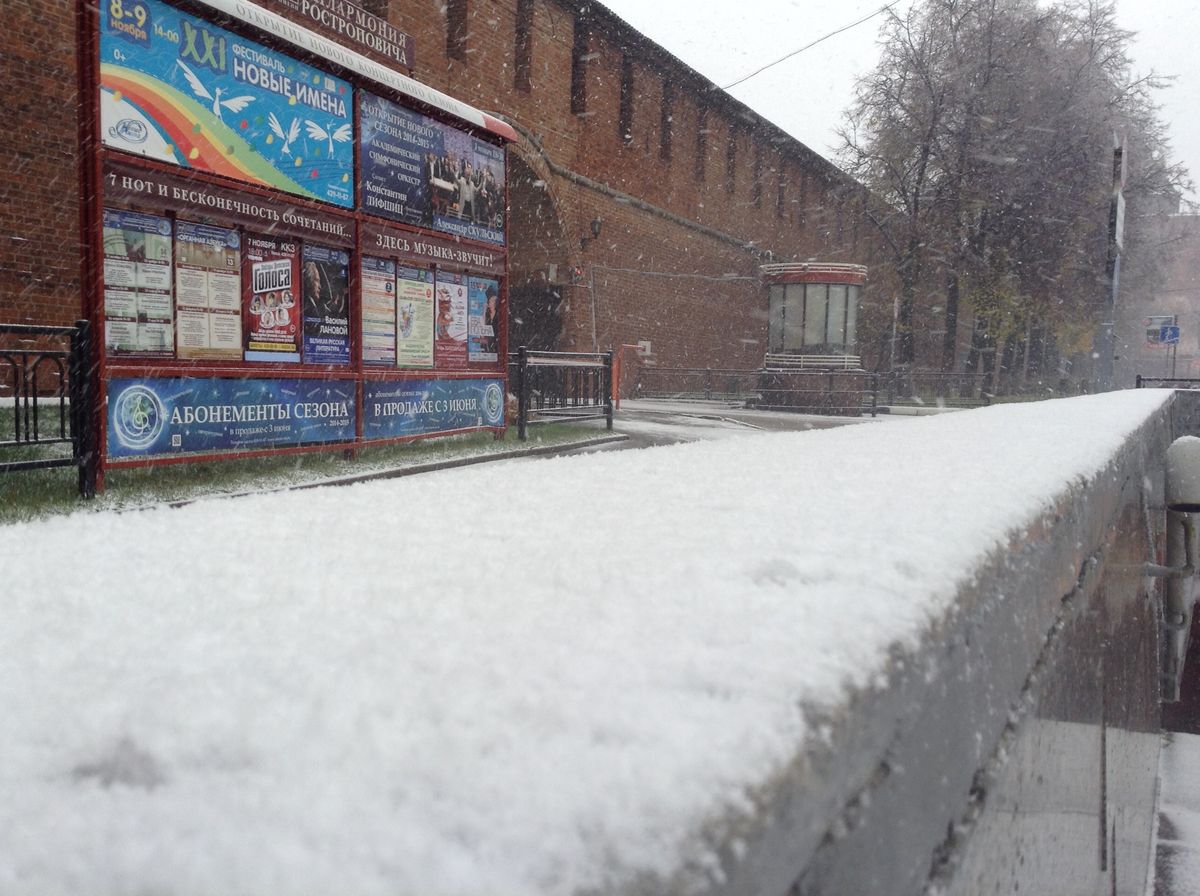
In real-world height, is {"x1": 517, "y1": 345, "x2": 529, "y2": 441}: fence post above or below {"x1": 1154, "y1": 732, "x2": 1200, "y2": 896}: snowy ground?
above

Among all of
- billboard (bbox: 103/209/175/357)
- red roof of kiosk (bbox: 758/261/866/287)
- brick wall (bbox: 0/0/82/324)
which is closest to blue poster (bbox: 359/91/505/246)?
billboard (bbox: 103/209/175/357)

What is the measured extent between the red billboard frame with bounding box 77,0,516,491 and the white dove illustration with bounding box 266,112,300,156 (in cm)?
47

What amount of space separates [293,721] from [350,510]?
975 mm

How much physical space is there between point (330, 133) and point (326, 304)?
1.64m

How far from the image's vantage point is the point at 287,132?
28.4 feet

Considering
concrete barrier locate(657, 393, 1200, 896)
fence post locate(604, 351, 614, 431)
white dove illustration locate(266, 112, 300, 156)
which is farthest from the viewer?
fence post locate(604, 351, 614, 431)

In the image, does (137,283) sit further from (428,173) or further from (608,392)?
(608,392)

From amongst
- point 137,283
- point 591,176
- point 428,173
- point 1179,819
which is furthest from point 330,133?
point 591,176

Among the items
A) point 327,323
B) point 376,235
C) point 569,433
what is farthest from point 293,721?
point 569,433

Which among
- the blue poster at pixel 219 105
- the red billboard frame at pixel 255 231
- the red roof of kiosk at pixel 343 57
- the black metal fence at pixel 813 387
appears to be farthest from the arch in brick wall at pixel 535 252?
the blue poster at pixel 219 105

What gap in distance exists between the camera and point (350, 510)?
1.63 meters

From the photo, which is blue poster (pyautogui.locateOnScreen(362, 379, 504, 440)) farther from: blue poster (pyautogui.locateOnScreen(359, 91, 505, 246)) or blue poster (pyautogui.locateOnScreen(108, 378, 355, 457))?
blue poster (pyautogui.locateOnScreen(359, 91, 505, 246))

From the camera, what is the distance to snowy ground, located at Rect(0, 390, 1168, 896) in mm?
549

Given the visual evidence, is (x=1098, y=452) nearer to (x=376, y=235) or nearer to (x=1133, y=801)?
(x=1133, y=801)
